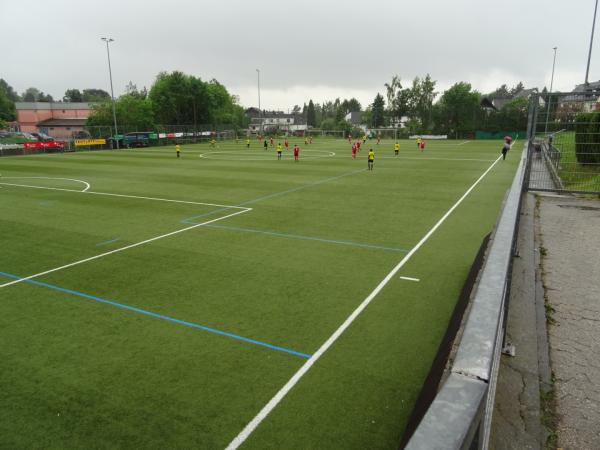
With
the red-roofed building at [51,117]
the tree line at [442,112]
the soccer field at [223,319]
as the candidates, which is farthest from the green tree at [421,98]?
the soccer field at [223,319]

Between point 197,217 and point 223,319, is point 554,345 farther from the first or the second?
point 197,217

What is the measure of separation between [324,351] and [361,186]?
17.6 metres

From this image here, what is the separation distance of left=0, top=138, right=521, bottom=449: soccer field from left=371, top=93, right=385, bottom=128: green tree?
115 m

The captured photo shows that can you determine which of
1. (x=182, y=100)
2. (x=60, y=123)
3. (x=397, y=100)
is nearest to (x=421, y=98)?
(x=397, y=100)

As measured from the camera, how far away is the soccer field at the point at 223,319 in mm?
5133

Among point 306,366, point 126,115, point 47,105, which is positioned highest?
point 47,105

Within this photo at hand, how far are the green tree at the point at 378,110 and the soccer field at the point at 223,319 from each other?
114513mm

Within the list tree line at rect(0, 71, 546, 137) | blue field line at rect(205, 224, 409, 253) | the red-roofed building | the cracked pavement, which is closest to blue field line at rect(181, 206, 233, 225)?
blue field line at rect(205, 224, 409, 253)

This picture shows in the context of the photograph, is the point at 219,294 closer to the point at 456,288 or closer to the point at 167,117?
the point at 456,288

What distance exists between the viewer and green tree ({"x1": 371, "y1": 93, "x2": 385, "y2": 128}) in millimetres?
126062

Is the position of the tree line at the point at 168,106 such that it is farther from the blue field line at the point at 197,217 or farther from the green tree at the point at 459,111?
the blue field line at the point at 197,217

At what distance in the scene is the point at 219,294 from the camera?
880 centimetres

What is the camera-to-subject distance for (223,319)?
7.70 meters

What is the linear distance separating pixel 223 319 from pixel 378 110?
127074mm
